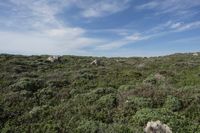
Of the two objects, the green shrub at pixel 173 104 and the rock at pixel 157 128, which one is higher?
the green shrub at pixel 173 104

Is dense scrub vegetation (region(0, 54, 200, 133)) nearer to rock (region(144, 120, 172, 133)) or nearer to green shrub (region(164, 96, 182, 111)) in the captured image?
green shrub (region(164, 96, 182, 111))

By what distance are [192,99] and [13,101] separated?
10678 millimetres

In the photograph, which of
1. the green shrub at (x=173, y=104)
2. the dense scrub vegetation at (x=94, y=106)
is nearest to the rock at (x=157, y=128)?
the dense scrub vegetation at (x=94, y=106)

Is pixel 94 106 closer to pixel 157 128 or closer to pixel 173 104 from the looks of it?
pixel 173 104

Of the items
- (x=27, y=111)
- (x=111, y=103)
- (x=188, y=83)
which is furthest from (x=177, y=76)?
(x=27, y=111)

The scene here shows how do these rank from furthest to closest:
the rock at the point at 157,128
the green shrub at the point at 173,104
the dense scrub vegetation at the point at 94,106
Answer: the green shrub at the point at 173,104 < the dense scrub vegetation at the point at 94,106 < the rock at the point at 157,128

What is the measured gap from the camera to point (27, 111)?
16.8m

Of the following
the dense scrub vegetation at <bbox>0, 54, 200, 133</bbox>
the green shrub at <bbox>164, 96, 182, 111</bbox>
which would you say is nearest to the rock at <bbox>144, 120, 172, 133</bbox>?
the dense scrub vegetation at <bbox>0, 54, 200, 133</bbox>

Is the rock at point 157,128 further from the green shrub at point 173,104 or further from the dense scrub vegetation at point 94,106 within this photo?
the green shrub at point 173,104

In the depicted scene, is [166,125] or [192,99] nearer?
[166,125]

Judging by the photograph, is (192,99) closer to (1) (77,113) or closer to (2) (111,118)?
(2) (111,118)

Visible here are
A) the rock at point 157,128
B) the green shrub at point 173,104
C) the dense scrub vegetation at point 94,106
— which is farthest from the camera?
the green shrub at point 173,104

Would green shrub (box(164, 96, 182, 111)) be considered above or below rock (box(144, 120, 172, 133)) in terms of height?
above

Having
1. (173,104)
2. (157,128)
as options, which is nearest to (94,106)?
(173,104)
